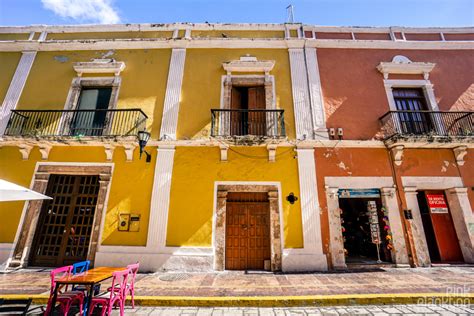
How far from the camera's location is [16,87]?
328 inches

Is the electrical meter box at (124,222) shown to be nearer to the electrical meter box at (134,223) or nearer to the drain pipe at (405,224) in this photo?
the electrical meter box at (134,223)

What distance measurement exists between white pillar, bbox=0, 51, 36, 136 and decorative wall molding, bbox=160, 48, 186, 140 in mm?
5584

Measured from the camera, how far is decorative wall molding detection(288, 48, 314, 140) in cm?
766

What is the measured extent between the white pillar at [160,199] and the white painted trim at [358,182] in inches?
201

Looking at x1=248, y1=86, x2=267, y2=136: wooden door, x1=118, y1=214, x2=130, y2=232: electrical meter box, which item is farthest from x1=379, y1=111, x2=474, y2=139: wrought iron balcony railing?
x1=118, y1=214, x2=130, y2=232: electrical meter box

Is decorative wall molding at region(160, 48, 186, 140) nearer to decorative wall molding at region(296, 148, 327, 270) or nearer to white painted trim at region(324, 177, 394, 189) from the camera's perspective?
decorative wall molding at region(296, 148, 327, 270)

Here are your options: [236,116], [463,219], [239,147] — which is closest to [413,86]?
[463,219]

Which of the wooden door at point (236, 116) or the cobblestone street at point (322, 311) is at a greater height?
the wooden door at point (236, 116)

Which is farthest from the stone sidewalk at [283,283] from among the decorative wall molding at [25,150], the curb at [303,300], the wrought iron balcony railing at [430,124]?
the wrought iron balcony railing at [430,124]

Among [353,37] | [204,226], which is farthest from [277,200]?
[353,37]

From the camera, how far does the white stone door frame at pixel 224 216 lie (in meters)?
6.51

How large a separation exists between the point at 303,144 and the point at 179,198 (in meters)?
4.42

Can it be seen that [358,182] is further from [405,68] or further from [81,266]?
[81,266]

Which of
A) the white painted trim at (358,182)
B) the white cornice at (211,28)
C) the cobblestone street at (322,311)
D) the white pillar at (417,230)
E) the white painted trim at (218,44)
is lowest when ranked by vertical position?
the cobblestone street at (322,311)
